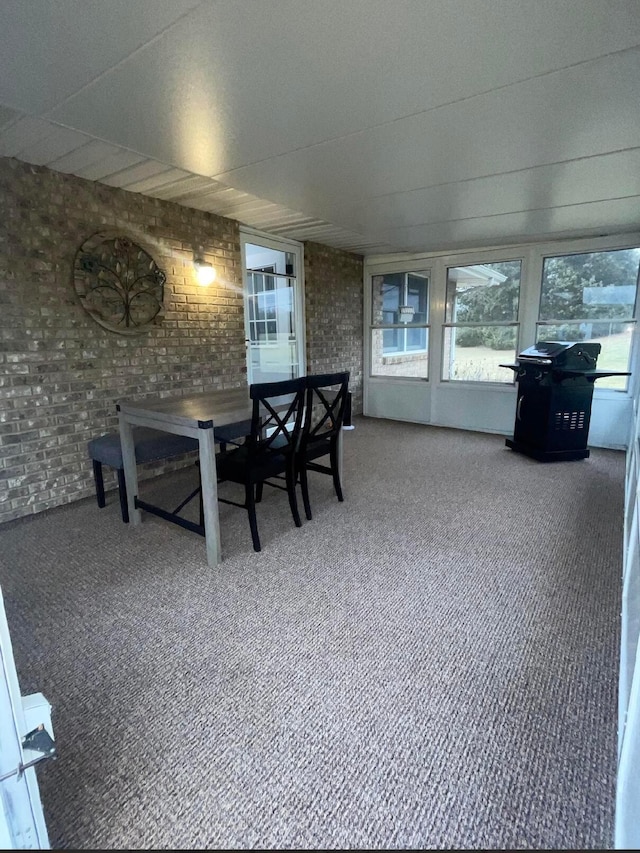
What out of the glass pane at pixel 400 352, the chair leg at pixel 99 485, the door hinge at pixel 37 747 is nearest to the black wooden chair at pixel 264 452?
the chair leg at pixel 99 485

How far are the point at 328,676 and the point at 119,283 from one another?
3259 mm

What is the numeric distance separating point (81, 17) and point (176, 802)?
2.57 metres

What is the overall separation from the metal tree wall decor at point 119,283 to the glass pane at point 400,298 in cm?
350

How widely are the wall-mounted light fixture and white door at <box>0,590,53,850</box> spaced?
3710mm

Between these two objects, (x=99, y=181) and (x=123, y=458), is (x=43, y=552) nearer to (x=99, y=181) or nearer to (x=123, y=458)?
(x=123, y=458)

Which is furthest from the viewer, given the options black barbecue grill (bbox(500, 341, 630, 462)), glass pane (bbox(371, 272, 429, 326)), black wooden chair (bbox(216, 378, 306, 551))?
glass pane (bbox(371, 272, 429, 326))

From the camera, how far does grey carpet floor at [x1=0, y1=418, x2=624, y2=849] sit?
3.90 ft

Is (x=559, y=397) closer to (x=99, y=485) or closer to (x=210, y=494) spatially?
(x=210, y=494)

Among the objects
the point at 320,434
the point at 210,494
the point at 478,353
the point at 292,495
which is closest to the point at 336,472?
the point at 320,434

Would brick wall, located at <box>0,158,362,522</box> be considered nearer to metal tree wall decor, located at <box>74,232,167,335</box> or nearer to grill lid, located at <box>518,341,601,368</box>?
metal tree wall decor, located at <box>74,232,167,335</box>

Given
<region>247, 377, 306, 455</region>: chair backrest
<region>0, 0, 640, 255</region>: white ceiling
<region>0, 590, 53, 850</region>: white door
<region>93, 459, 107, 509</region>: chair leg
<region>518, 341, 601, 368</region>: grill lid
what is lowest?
<region>93, 459, 107, 509</region>: chair leg

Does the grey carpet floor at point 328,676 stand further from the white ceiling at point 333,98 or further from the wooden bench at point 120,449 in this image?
the white ceiling at point 333,98

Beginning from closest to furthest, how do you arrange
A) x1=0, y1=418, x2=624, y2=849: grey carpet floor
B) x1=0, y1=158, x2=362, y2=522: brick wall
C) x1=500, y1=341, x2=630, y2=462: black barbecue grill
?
1. x1=0, y1=418, x2=624, y2=849: grey carpet floor
2. x1=0, y1=158, x2=362, y2=522: brick wall
3. x1=500, y1=341, x2=630, y2=462: black barbecue grill

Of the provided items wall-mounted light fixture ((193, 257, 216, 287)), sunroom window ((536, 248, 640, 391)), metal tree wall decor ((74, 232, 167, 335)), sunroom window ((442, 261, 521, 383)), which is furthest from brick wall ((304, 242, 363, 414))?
sunroom window ((536, 248, 640, 391))
